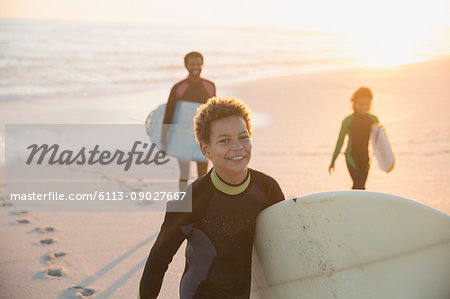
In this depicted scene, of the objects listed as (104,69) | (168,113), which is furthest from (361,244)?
(104,69)

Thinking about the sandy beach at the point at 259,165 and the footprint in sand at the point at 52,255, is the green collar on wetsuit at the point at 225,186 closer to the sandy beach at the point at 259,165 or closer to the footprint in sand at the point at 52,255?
the sandy beach at the point at 259,165

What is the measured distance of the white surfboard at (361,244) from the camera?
2.05 meters

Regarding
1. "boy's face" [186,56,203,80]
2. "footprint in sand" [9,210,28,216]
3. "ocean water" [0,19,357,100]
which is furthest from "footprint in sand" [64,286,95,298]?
"ocean water" [0,19,357,100]

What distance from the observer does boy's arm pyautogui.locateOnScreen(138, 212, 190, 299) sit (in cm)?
202

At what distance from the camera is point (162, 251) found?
6.68 feet

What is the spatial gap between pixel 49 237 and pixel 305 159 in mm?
4144

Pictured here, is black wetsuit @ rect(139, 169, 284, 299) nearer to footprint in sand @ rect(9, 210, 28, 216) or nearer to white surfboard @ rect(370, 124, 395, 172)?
white surfboard @ rect(370, 124, 395, 172)

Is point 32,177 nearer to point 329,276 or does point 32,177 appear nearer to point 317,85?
point 329,276

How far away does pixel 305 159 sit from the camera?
725cm

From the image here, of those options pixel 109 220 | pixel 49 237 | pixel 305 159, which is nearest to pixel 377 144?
pixel 305 159

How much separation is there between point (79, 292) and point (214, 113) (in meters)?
2.29

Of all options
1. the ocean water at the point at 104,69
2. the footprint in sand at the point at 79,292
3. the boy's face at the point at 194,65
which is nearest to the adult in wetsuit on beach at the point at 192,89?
the boy's face at the point at 194,65

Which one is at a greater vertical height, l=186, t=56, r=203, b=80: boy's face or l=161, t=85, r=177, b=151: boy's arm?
l=186, t=56, r=203, b=80: boy's face

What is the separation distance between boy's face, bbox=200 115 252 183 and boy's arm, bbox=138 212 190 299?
0.27 metres
